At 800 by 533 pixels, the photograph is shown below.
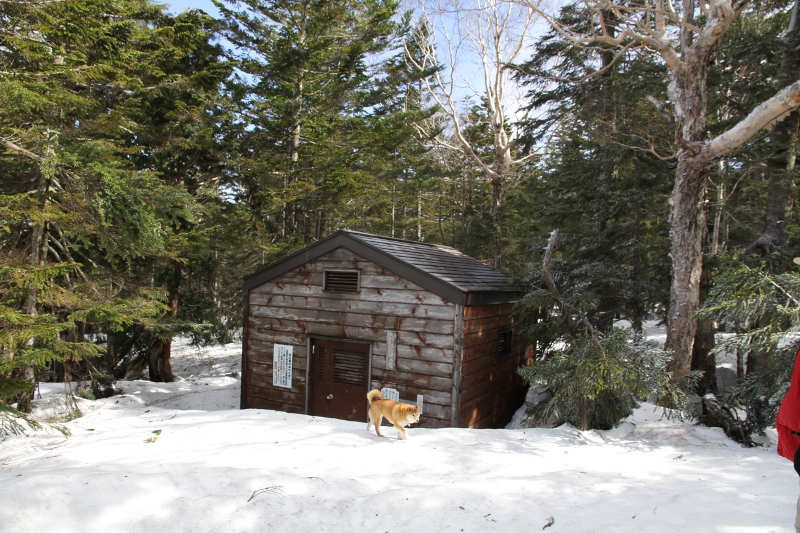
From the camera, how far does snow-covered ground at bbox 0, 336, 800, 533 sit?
326 cm

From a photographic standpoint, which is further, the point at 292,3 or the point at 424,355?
the point at 292,3

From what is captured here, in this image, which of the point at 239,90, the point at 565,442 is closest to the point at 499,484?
the point at 565,442

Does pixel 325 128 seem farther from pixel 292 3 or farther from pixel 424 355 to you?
pixel 424 355

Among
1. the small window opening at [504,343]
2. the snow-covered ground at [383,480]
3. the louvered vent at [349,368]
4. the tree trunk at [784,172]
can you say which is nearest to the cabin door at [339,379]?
the louvered vent at [349,368]

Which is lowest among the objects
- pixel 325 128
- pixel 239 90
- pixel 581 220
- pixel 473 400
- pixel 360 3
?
pixel 473 400

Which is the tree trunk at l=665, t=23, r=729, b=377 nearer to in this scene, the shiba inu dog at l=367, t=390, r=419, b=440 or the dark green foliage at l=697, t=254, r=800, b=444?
the dark green foliage at l=697, t=254, r=800, b=444

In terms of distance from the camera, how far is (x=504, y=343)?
9.73 metres

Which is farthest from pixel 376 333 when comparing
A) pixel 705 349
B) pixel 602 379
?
pixel 705 349

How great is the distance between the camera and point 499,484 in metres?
3.99

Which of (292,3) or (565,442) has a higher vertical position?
(292,3)

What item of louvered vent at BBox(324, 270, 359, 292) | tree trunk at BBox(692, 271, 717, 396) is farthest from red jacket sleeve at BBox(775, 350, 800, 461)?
tree trunk at BBox(692, 271, 717, 396)

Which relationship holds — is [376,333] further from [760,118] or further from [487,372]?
[760,118]

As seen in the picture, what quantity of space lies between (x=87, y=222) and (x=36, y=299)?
147 centimetres

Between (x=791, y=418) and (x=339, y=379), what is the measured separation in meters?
7.06
